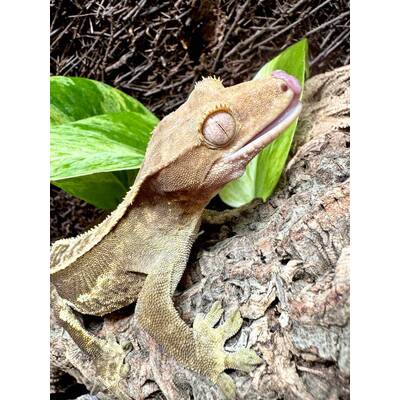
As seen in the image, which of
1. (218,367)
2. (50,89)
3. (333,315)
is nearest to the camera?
(333,315)

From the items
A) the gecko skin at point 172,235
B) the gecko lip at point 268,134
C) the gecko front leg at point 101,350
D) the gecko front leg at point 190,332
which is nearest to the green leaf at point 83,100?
the gecko skin at point 172,235

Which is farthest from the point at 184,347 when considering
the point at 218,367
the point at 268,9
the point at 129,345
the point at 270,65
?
the point at 268,9

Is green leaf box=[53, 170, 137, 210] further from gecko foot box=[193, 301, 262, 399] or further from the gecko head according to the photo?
gecko foot box=[193, 301, 262, 399]

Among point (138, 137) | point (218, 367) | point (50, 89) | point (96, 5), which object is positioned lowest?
point (218, 367)

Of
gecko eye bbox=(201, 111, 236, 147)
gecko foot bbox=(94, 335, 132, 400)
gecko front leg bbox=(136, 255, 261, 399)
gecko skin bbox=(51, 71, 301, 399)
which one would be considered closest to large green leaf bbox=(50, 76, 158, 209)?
gecko skin bbox=(51, 71, 301, 399)

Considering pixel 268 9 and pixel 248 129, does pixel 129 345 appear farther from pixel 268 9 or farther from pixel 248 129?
pixel 268 9

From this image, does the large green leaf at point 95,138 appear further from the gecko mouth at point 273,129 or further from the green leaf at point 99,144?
the gecko mouth at point 273,129
